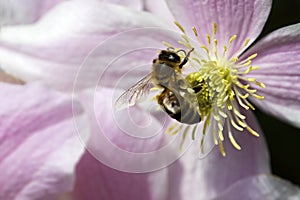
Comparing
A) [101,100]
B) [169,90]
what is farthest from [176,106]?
[101,100]

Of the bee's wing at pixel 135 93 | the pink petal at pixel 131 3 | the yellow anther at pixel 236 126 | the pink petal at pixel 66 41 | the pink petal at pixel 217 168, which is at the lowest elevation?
the pink petal at pixel 217 168

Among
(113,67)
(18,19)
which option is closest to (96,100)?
(113,67)

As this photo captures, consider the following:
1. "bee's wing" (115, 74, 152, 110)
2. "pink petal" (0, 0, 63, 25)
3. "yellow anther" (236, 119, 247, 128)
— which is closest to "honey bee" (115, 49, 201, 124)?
"bee's wing" (115, 74, 152, 110)

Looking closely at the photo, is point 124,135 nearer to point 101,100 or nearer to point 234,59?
point 101,100

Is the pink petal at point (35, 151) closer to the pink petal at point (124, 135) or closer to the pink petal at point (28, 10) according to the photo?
the pink petal at point (124, 135)

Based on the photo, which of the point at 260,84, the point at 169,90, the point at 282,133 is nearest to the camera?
the point at 169,90

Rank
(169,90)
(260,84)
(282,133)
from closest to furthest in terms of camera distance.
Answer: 1. (169,90)
2. (260,84)
3. (282,133)

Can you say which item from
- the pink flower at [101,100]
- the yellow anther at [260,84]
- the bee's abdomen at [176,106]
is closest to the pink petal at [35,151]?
the pink flower at [101,100]
